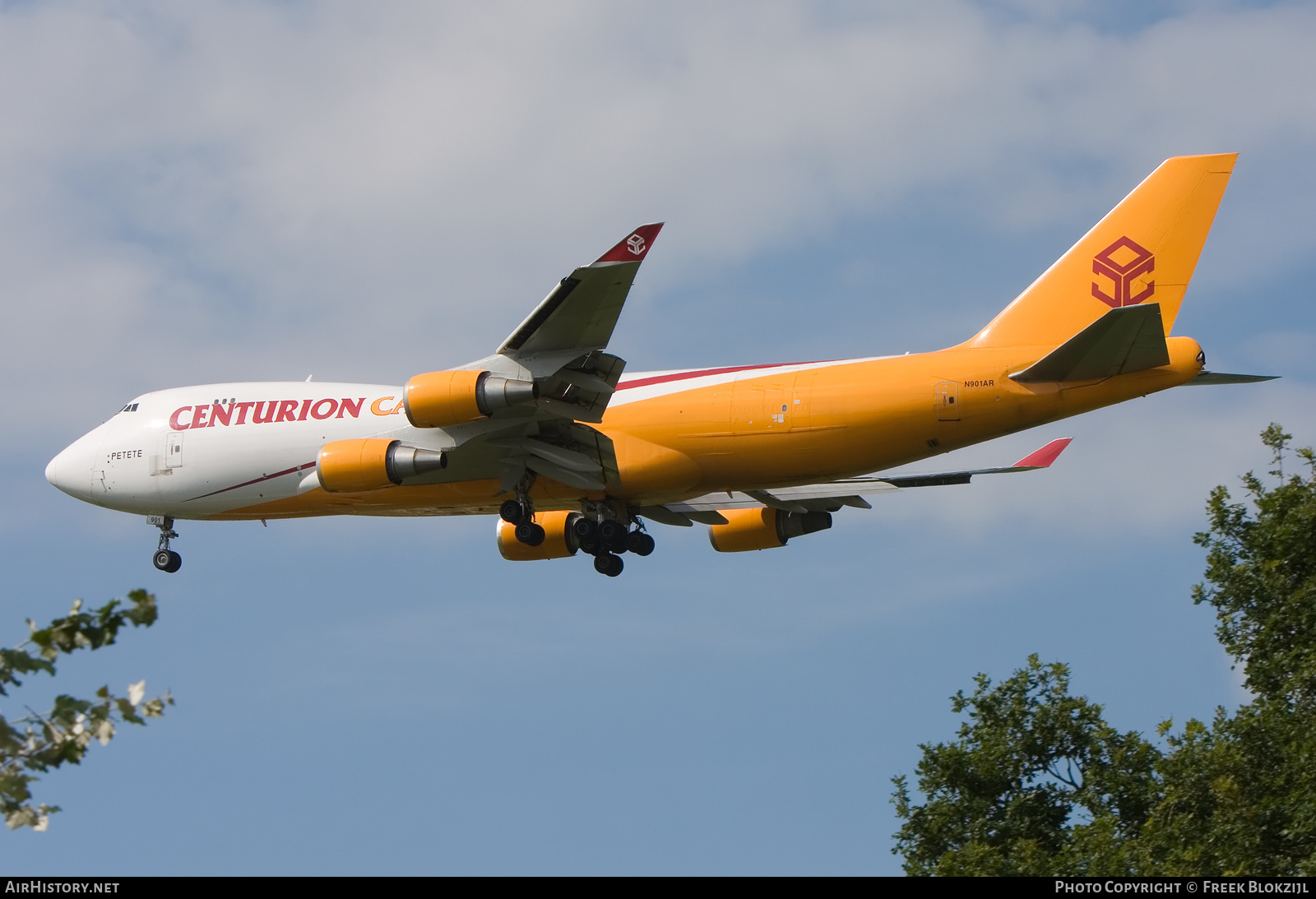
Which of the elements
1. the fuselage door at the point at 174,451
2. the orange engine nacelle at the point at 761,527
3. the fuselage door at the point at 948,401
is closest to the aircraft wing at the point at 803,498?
the orange engine nacelle at the point at 761,527

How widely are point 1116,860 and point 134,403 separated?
2311 centimetres

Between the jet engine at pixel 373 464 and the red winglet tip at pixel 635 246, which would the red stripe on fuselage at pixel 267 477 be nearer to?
the jet engine at pixel 373 464

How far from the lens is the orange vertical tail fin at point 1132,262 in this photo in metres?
28.8

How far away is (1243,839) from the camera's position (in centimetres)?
2859

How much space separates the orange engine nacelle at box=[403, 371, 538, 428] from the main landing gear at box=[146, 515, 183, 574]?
9293 mm

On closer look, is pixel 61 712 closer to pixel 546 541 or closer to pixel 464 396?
pixel 464 396

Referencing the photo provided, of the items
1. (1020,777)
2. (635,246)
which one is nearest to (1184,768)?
(1020,777)

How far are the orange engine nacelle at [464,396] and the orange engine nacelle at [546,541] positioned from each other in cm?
693

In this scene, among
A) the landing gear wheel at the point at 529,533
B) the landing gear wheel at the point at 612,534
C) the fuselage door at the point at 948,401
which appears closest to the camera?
the fuselage door at the point at 948,401

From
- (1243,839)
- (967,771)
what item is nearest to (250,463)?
(967,771)

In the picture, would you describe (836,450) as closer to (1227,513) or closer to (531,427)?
(531,427)

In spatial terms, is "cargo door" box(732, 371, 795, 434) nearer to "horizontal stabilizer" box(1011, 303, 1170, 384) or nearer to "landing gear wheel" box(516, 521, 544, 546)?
"horizontal stabilizer" box(1011, 303, 1170, 384)

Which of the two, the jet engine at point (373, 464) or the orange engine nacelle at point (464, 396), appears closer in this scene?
the orange engine nacelle at point (464, 396)
